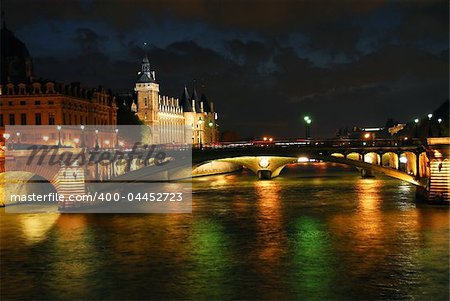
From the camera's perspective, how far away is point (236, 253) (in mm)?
31547

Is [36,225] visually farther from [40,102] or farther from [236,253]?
[40,102]

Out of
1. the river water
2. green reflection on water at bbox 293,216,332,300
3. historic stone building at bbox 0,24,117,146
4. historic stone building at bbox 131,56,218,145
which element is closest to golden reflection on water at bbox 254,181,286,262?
the river water

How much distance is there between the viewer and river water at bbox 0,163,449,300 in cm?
2511

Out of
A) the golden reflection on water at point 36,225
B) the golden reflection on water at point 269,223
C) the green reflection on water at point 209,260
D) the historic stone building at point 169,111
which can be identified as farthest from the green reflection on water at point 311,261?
the historic stone building at point 169,111

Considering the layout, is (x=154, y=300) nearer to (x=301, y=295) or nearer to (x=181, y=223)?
(x=301, y=295)

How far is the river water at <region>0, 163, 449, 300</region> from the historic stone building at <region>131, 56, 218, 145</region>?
71.1 m

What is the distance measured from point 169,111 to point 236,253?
11612 cm

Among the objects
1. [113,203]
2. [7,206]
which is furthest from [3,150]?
[113,203]

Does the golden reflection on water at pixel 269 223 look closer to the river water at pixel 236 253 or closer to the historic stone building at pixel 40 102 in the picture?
the river water at pixel 236 253

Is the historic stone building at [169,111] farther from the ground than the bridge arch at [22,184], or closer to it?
farther from the ground

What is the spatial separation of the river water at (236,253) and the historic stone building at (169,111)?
7112 cm

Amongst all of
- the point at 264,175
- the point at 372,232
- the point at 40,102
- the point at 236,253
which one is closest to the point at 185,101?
the point at 40,102

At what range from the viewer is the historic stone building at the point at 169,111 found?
13300cm

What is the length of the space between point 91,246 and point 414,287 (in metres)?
16.3
